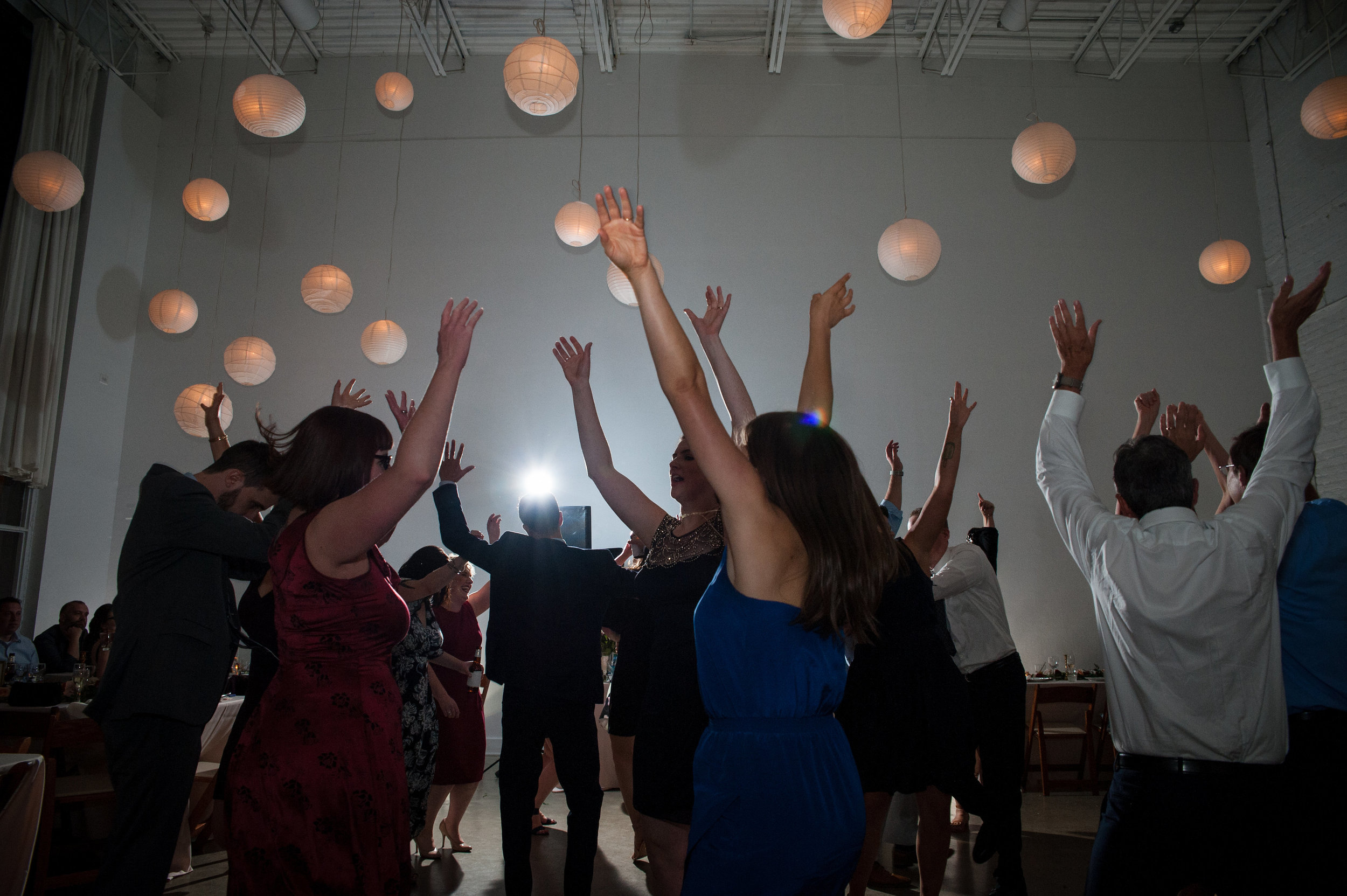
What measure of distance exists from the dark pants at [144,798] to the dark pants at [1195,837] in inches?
86.7

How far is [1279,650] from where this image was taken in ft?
5.61

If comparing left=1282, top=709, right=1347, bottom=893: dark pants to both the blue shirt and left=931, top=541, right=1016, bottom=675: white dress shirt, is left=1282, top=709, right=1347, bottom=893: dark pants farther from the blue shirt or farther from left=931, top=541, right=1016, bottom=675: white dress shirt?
left=931, top=541, right=1016, bottom=675: white dress shirt

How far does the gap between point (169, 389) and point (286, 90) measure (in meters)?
4.21

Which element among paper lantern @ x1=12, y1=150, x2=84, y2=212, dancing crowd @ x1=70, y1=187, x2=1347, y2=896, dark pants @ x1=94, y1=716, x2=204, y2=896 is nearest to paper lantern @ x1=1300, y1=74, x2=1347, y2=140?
dancing crowd @ x1=70, y1=187, x2=1347, y2=896

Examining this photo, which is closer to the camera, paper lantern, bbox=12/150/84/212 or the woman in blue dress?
the woman in blue dress

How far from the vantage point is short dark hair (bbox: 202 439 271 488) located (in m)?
2.33

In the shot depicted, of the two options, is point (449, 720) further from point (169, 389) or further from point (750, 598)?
point (169, 389)

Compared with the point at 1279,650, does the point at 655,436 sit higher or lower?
higher

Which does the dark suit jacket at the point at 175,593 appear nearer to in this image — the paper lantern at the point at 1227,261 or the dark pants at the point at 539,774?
the dark pants at the point at 539,774

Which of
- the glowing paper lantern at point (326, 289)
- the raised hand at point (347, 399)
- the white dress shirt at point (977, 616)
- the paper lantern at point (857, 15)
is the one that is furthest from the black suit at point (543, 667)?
the glowing paper lantern at point (326, 289)

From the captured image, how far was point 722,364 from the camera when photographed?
7.28 feet

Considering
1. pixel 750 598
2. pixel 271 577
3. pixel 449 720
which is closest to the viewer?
pixel 750 598

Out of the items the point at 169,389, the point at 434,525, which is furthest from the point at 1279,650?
the point at 169,389

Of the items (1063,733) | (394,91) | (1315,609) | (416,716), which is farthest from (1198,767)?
(394,91)
